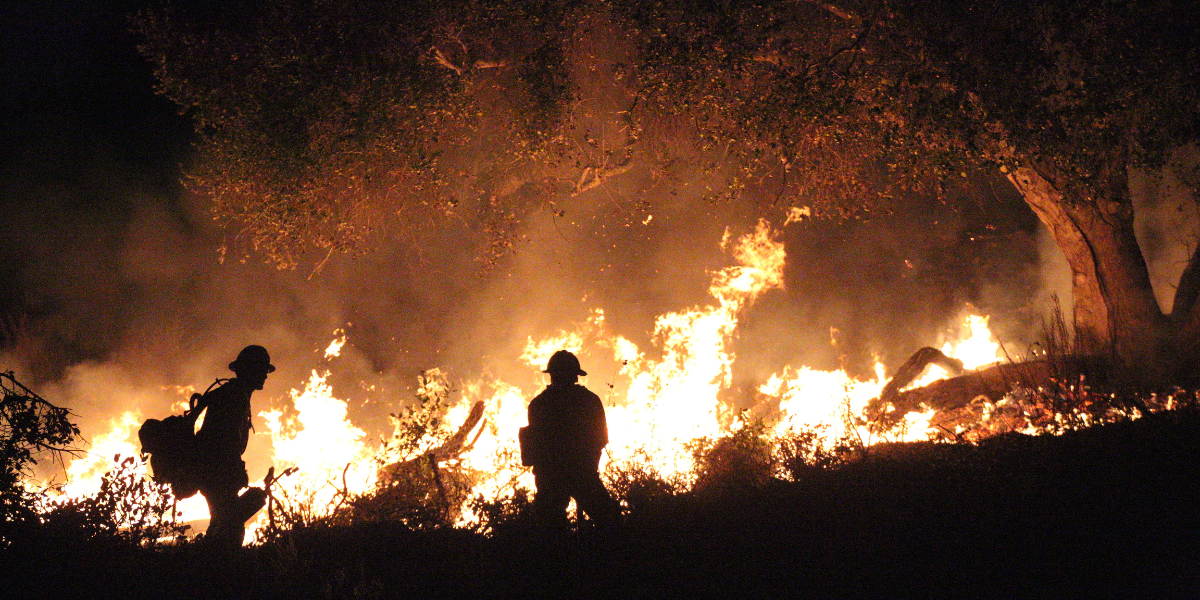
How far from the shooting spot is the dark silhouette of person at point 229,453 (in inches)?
204

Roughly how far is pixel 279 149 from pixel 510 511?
684 centimetres

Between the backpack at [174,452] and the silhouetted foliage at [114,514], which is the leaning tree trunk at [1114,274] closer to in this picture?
the backpack at [174,452]

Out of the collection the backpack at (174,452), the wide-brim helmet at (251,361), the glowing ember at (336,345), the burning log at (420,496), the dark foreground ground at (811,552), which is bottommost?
the dark foreground ground at (811,552)

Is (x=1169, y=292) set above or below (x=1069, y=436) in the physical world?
above

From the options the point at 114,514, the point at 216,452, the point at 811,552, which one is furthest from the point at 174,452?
the point at 811,552

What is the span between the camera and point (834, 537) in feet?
14.7

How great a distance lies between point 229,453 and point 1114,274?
11326mm

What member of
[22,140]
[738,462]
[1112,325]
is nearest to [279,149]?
[738,462]

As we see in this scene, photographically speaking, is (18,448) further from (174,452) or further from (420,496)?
(420,496)

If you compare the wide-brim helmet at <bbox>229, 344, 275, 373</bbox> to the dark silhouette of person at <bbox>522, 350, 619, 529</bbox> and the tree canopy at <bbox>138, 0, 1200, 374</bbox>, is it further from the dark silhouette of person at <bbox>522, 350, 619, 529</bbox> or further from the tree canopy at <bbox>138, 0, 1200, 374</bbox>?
the tree canopy at <bbox>138, 0, 1200, 374</bbox>

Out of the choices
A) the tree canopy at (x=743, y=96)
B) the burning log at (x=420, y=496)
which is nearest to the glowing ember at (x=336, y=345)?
the tree canopy at (x=743, y=96)

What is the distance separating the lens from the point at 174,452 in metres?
5.09

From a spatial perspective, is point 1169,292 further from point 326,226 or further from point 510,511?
point 326,226

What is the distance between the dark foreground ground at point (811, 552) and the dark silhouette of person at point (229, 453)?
359 millimetres
